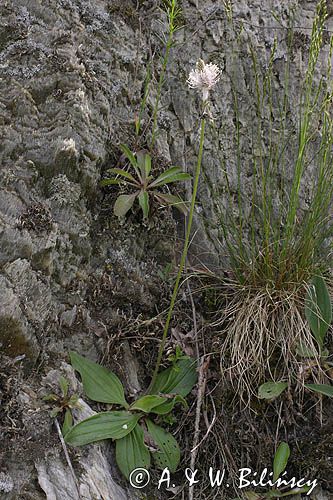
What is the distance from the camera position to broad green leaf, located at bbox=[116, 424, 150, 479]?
217 cm

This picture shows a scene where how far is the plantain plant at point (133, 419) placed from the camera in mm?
2156

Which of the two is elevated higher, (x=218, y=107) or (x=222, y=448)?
(x=218, y=107)

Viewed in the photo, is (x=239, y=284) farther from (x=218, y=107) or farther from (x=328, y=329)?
(x=218, y=107)

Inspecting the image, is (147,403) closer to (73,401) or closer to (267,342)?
(73,401)

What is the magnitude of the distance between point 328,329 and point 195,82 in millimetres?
1371

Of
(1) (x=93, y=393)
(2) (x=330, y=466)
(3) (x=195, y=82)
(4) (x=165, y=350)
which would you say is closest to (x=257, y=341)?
(4) (x=165, y=350)

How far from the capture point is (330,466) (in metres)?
2.40

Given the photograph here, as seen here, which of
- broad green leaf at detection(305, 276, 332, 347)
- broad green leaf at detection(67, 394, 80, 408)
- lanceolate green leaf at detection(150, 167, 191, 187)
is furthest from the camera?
lanceolate green leaf at detection(150, 167, 191, 187)

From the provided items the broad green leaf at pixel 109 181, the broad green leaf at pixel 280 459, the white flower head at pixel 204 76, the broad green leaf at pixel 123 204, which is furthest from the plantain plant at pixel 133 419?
the white flower head at pixel 204 76

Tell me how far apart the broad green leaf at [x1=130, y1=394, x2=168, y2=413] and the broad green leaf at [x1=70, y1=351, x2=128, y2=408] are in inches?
2.5

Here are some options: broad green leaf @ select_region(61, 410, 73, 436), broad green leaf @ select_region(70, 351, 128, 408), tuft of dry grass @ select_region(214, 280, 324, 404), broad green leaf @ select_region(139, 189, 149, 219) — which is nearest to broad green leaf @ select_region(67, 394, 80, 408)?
broad green leaf @ select_region(61, 410, 73, 436)

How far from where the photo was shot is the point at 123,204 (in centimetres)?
267

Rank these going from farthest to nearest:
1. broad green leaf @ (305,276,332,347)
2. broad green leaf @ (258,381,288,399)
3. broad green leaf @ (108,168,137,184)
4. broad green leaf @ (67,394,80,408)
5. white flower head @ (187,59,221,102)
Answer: broad green leaf @ (108,168,137,184)
broad green leaf @ (305,276,332,347)
broad green leaf @ (258,381,288,399)
broad green leaf @ (67,394,80,408)
white flower head @ (187,59,221,102)

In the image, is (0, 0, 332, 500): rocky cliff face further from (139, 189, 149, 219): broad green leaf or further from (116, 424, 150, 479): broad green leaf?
(116, 424, 150, 479): broad green leaf
